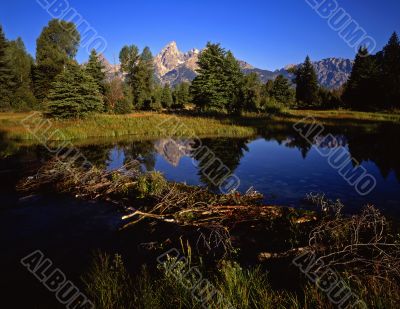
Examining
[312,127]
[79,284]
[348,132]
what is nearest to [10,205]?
[79,284]

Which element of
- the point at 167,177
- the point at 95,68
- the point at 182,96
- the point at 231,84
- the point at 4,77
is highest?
the point at 182,96

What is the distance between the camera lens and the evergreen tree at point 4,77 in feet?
167

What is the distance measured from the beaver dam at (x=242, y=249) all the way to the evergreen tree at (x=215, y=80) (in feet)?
130

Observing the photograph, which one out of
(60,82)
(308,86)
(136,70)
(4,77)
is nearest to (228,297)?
(60,82)

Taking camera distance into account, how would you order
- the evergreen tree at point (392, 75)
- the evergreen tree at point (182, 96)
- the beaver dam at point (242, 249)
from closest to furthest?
the beaver dam at point (242, 249), the evergreen tree at point (392, 75), the evergreen tree at point (182, 96)

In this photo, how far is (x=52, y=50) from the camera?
5747 centimetres

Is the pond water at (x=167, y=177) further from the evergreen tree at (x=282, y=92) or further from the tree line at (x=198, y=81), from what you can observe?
the evergreen tree at (x=282, y=92)

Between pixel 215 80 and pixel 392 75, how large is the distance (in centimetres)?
2917

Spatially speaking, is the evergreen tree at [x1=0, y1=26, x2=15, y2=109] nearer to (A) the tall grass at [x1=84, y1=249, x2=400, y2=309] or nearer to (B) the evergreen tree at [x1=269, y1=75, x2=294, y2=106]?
(B) the evergreen tree at [x1=269, y1=75, x2=294, y2=106]

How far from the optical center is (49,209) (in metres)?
10.7

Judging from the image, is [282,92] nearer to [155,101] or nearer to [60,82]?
[155,101]

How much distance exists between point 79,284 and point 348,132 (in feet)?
107

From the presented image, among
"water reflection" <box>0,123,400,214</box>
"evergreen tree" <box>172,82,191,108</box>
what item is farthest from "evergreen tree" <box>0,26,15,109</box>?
"evergreen tree" <box>172,82,191,108</box>

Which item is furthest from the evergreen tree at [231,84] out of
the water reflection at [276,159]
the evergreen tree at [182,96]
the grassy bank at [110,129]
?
the evergreen tree at [182,96]
